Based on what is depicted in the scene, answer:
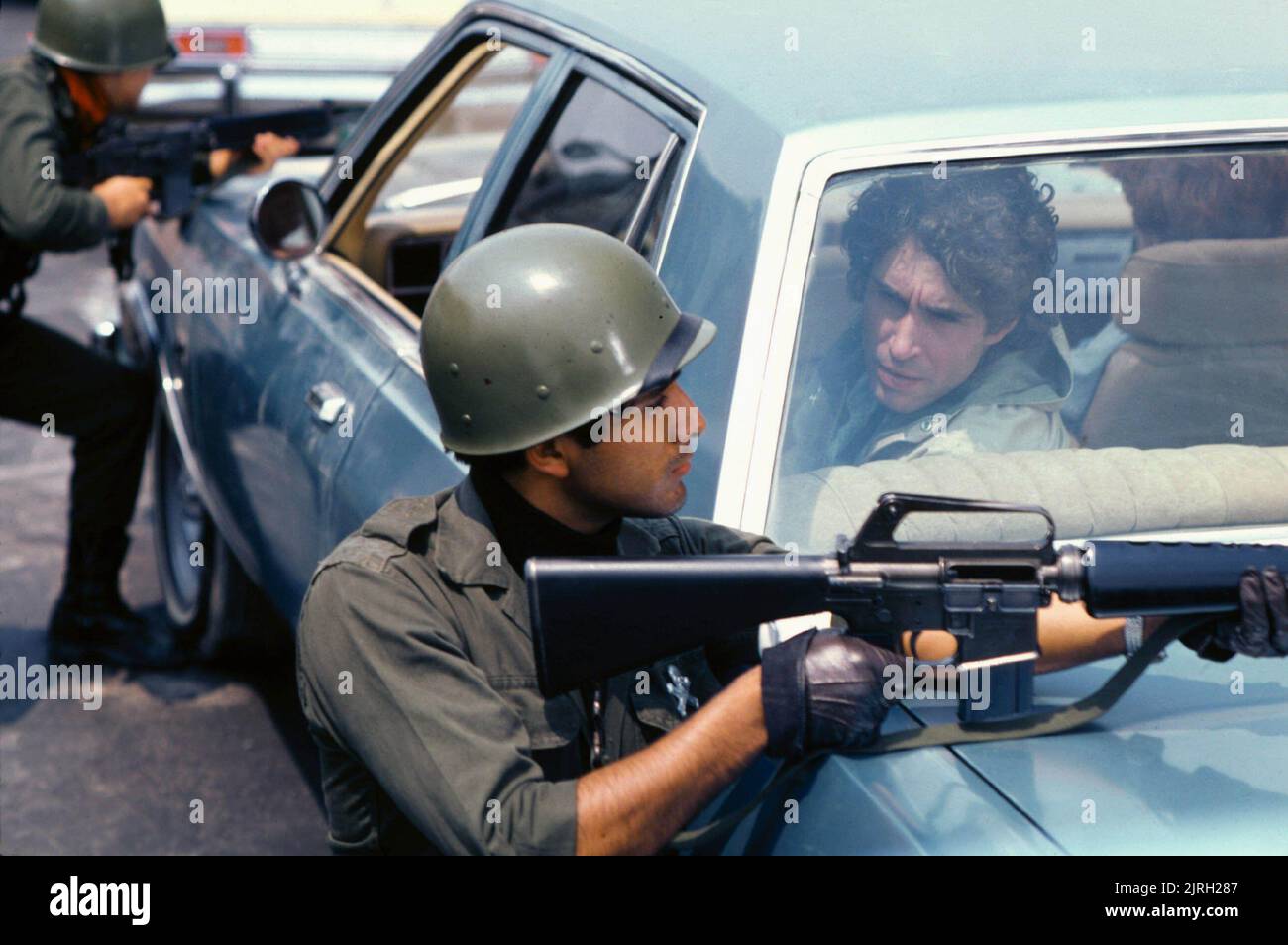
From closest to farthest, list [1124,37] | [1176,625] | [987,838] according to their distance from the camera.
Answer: [987,838]
[1176,625]
[1124,37]

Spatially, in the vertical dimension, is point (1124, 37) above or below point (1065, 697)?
above

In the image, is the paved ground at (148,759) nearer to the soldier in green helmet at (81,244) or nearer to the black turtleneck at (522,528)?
the soldier in green helmet at (81,244)

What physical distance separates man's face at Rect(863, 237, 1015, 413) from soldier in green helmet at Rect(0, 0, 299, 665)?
294cm

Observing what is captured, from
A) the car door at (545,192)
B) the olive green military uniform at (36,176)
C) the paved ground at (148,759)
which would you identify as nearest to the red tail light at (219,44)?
the paved ground at (148,759)

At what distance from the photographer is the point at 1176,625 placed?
1994 mm

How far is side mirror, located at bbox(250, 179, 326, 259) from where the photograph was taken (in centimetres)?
391

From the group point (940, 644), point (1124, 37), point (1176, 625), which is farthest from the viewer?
point (1124, 37)

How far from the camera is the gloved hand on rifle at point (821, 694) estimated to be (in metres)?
1.90

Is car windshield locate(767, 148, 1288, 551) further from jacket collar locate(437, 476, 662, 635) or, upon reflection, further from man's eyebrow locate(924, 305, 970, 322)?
jacket collar locate(437, 476, 662, 635)
